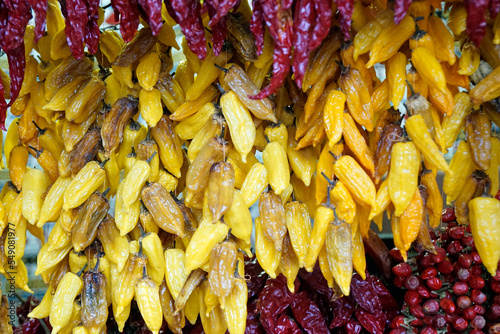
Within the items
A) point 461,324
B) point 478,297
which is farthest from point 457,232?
point 461,324

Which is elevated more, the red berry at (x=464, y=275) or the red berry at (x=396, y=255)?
the red berry at (x=396, y=255)

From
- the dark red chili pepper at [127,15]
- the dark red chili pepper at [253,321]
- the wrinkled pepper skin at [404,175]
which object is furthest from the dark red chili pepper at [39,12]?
the dark red chili pepper at [253,321]

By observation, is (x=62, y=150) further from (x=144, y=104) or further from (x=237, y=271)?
(x=237, y=271)

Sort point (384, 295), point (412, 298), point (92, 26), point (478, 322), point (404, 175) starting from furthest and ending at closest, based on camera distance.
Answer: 1. point (384, 295)
2. point (412, 298)
3. point (478, 322)
4. point (92, 26)
5. point (404, 175)

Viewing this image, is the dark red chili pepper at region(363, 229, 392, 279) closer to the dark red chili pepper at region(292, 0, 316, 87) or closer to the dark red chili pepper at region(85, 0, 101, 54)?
the dark red chili pepper at region(292, 0, 316, 87)

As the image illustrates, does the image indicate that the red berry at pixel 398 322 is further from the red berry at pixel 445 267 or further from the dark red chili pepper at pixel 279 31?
the dark red chili pepper at pixel 279 31

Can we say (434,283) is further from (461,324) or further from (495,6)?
(495,6)
